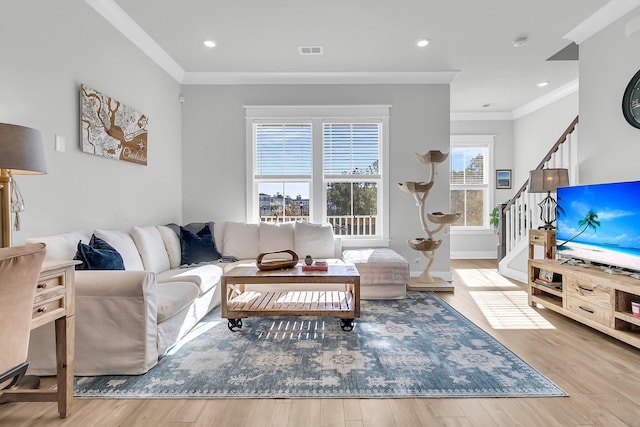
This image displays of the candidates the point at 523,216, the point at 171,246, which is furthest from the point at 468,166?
the point at 171,246

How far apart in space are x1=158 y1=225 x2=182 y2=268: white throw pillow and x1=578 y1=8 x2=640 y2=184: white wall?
4375 mm

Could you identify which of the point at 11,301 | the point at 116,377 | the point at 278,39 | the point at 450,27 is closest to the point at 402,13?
the point at 450,27

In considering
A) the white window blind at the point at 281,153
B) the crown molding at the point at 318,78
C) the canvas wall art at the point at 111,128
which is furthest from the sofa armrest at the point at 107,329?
the crown molding at the point at 318,78

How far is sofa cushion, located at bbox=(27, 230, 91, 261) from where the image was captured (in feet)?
7.22

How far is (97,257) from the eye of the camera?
94.0 inches

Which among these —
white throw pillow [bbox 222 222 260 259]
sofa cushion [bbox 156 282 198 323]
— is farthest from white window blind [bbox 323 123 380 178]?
sofa cushion [bbox 156 282 198 323]

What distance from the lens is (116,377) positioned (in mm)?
2104

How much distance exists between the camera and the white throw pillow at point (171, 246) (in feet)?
11.9

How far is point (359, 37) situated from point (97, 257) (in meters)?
3.24

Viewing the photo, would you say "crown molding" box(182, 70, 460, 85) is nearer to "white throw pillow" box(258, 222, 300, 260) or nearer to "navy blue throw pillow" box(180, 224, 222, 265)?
"white throw pillow" box(258, 222, 300, 260)

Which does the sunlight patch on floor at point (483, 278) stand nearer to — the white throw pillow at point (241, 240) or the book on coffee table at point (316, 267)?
the book on coffee table at point (316, 267)

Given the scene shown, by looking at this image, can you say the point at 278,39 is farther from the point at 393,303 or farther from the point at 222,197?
the point at 393,303

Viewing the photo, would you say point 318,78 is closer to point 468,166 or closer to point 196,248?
point 196,248

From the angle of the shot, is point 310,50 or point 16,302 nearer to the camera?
point 16,302
